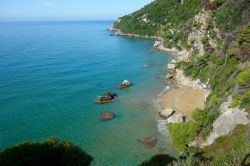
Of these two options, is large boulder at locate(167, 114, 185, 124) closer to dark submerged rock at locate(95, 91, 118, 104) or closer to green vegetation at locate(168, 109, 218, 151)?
green vegetation at locate(168, 109, 218, 151)

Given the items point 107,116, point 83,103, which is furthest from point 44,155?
point 83,103

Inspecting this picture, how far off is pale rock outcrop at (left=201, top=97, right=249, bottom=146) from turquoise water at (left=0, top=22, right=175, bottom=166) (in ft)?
25.2

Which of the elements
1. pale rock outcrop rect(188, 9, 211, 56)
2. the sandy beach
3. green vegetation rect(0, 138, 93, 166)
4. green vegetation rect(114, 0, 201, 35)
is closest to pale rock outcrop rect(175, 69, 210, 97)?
the sandy beach

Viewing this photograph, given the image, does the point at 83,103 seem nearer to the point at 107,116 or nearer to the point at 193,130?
the point at 107,116

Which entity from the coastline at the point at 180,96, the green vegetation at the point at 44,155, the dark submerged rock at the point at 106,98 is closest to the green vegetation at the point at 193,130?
the coastline at the point at 180,96

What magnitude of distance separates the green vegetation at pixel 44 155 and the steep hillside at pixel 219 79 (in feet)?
33.6

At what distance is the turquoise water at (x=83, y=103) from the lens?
43719 mm

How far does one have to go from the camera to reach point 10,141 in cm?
4462

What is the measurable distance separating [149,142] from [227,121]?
13157 mm

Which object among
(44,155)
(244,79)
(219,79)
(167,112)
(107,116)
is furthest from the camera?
(107,116)

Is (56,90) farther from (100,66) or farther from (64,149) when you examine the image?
(64,149)

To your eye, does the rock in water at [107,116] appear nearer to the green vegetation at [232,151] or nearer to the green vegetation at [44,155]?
the green vegetation at [232,151]

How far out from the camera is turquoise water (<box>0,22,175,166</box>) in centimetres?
4372

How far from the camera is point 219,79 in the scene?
167 ft
